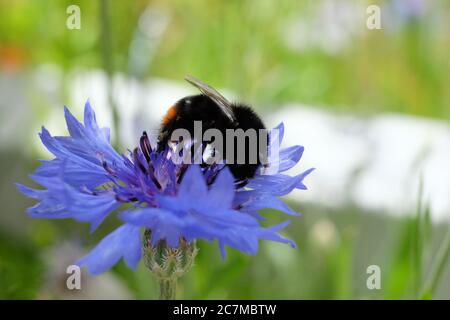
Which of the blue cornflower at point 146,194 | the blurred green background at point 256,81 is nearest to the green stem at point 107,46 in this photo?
the blurred green background at point 256,81

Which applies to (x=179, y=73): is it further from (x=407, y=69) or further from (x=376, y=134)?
(x=376, y=134)

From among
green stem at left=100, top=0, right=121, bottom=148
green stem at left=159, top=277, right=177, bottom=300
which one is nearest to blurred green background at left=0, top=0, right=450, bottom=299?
green stem at left=100, top=0, right=121, bottom=148

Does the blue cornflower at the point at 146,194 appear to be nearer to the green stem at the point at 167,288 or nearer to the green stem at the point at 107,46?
the green stem at the point at 167,288

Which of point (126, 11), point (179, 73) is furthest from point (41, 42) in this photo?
point (179, 73)

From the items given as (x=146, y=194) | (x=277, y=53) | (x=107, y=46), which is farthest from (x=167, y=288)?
(x=277, y=53)

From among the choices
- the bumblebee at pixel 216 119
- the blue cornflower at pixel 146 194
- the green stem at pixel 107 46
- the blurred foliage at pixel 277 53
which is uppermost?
the blurred foliage at pixel 277 53

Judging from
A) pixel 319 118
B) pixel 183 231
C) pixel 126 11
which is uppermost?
pixel 126 11
